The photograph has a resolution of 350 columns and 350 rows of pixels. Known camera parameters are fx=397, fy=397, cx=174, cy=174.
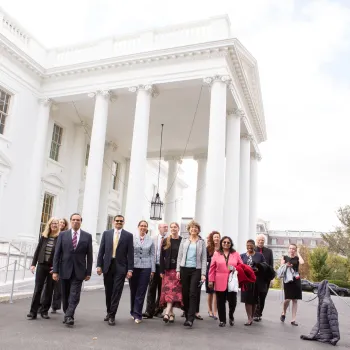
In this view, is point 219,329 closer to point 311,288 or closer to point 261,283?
point 261,283

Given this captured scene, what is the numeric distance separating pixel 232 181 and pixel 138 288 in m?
11.6

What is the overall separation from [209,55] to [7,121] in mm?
9469

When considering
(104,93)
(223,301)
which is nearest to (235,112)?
(104,93)

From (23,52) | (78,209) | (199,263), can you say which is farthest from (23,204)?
(199,263)

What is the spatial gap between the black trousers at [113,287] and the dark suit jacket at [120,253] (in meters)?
0.09

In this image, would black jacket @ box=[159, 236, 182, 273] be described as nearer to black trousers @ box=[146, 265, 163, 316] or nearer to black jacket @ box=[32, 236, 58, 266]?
black trousers @ box=[146, 265, 163, 316]

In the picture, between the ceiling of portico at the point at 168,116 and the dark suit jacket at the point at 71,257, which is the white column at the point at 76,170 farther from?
the dark suit jacket at the point at 71,257

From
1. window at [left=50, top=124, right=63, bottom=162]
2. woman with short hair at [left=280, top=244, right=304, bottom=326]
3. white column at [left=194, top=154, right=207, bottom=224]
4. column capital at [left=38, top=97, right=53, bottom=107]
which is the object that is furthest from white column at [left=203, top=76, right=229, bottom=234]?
white column at [left=194, top=154, right=207, bottom=224]

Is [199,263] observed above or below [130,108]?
below

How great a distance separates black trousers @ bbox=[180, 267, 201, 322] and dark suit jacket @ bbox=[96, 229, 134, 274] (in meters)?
1.00

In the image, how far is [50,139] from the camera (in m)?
20.6

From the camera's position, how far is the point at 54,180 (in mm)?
20891

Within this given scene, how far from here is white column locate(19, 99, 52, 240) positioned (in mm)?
17984

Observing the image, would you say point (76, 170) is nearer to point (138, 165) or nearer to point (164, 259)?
point (138, 165)
